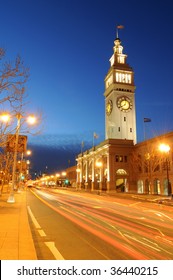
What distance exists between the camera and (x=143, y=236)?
428 inches

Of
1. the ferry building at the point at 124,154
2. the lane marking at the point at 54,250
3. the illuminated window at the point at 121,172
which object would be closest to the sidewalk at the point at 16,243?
the lane marking at the point at 54,250

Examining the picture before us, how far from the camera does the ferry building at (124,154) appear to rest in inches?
2304

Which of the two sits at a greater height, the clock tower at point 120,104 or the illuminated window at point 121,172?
the clock tower at point 120,104

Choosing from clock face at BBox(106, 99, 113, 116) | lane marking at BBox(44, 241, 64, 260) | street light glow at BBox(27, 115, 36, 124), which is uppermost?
clock face at BBox(106, 99, 113, 116)

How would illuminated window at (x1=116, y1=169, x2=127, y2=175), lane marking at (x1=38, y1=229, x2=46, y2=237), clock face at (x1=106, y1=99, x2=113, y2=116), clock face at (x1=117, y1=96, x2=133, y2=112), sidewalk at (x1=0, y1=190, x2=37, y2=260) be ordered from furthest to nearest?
clock face at (x1=106, y1=99, x2=113, y2=116), clock face at (x1=117, y1=96, x2=133, y2=112), illuminated window at (x1=116, y1=169, x2=127, y2=175), lane marking at (x1=38, y1=229, x2=46, y2=237), sidewalk at (x1=0, y1=190, x2=37, y2=260)

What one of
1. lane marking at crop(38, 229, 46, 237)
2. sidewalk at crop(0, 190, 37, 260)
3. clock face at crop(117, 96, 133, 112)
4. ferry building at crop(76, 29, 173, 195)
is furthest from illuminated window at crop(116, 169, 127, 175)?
sidewalk at crop(0, 190, 37, 260)

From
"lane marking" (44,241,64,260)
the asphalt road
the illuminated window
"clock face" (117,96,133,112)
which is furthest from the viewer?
"clock face" (117,96,133,112)

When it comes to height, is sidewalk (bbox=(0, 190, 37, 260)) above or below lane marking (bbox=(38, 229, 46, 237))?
above

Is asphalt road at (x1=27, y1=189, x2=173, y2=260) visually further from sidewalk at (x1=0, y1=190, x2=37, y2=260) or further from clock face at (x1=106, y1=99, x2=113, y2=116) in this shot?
clock face at (x1=106, y1=99, x2=113, y2=116)

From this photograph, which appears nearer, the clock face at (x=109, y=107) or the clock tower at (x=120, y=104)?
the clock tower at (x=120, y=104)

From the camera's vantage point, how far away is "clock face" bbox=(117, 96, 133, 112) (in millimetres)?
90375

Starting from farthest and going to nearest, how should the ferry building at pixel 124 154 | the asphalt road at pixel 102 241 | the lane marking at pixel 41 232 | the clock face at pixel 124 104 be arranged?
the clock face at pixel 124 104
the ferry building at pixel 124 154
the lane marking at pixel 41 232
the asphalt road at pixel 102 241

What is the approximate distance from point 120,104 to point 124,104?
1494 mm

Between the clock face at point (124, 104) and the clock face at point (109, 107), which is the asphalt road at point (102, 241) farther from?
the clock face at point (109, 107)
